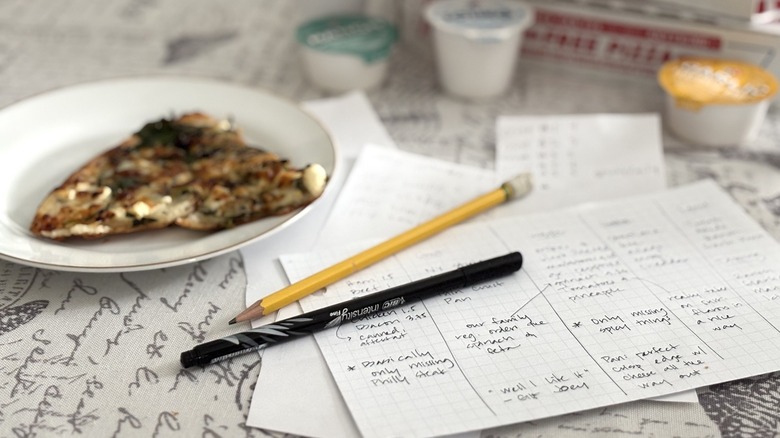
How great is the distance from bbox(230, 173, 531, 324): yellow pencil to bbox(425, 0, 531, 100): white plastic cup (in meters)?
0.22

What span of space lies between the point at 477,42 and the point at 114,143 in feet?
1.48

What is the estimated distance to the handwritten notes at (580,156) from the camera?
84cm

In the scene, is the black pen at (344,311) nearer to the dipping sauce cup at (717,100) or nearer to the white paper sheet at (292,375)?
the white paper sheet at (292,375)

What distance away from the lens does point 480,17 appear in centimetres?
98

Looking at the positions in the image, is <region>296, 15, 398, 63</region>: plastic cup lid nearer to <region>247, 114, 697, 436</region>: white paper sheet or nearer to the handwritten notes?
<region>247, 114, 697, 436</region>: white paper sheet

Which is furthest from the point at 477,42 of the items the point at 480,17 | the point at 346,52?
the point at 346,52

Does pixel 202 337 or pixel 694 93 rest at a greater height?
pixel 694 93

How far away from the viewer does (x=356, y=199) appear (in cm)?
81

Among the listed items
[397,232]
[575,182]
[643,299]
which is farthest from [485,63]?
[643,299]

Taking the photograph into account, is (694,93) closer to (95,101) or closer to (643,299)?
(643,299)

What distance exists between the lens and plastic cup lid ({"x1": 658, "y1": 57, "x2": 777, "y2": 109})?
884mm

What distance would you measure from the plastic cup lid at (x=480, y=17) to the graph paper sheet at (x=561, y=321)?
28 cm

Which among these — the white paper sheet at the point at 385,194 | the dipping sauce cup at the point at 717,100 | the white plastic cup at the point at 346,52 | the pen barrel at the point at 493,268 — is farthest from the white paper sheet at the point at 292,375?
the dipping sauce cup at the point at 717,100

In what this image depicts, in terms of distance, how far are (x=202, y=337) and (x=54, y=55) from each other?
65cm
